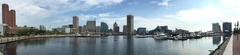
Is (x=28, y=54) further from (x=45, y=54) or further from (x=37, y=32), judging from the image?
(x=37, y=32)

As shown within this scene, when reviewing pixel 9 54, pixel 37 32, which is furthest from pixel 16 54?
pixel 37 32

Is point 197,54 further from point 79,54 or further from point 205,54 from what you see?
point 79,54

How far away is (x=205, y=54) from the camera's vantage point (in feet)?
184

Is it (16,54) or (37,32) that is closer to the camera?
(16,54)

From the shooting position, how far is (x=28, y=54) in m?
56.1

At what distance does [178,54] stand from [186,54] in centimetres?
143

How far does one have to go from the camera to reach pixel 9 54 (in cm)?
5400

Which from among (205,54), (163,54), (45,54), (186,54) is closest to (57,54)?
(45,54)

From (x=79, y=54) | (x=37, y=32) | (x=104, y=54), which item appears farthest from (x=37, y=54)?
(x=37, y=32)

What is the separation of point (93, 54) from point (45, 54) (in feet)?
28.5

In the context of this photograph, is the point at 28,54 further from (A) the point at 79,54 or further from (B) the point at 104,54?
(B) the point at 104,54

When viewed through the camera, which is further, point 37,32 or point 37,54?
point 37,32

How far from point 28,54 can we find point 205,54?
3216 cm

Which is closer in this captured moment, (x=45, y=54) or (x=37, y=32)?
(x=45, y=54)
